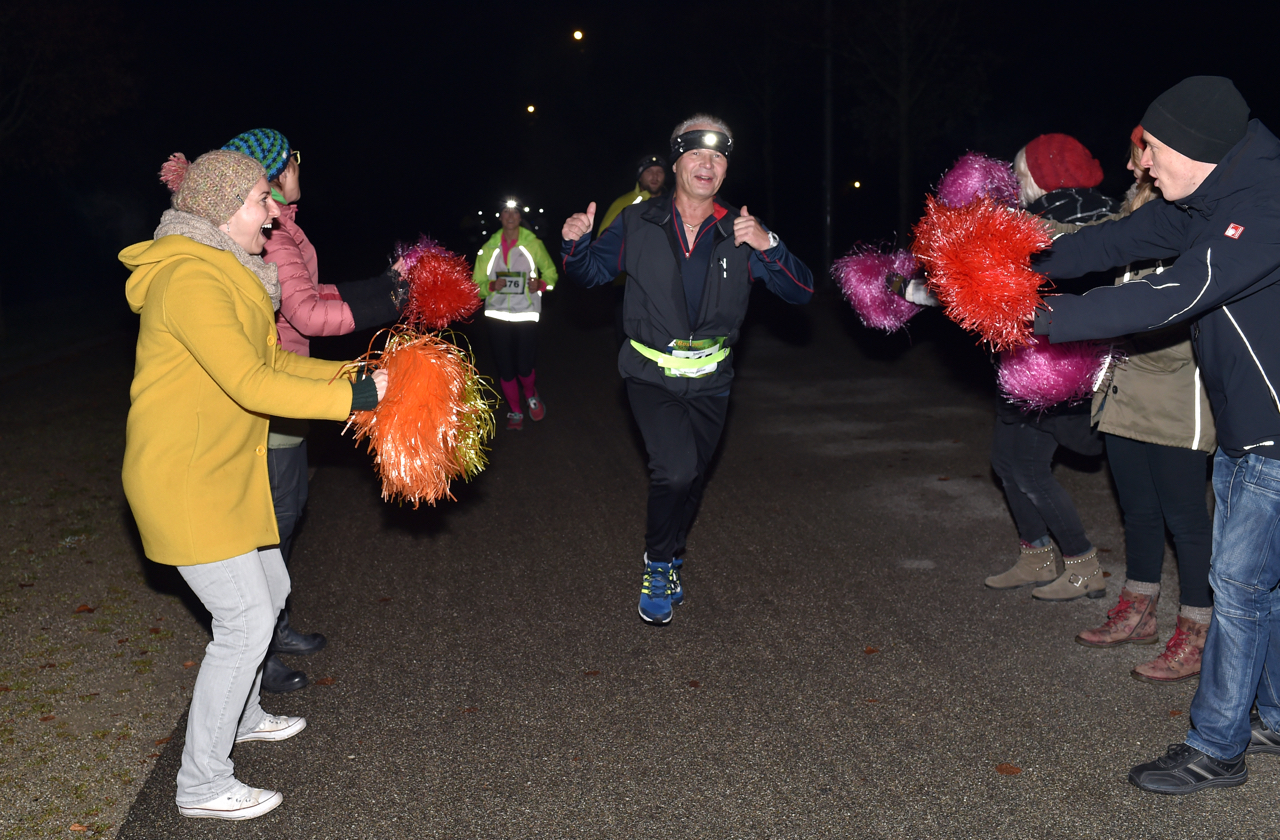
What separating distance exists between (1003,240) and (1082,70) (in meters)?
27.2

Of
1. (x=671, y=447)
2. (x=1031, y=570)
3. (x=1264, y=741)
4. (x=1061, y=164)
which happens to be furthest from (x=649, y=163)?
(x=1264, y=741)

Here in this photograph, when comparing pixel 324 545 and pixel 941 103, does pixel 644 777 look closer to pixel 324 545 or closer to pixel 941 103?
pixel 324 545

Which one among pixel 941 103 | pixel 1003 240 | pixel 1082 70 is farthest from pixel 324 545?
pixel 1082 70

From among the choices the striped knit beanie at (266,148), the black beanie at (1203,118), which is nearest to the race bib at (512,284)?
the striped knit beanie at (266,148)

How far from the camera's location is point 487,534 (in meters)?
6.77

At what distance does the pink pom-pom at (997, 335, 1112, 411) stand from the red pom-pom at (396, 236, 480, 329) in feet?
8.33

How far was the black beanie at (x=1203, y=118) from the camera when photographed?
3.17 meters

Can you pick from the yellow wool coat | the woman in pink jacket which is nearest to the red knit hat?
the woman in pink jacket

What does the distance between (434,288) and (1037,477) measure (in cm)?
311

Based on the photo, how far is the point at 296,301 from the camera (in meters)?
4.25

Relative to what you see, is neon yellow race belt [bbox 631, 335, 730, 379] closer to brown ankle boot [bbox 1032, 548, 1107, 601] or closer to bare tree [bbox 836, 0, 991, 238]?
brown ankle boot [bbox 1032, 548, 1107, 601]

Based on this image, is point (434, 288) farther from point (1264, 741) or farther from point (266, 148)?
point (1264, 741)

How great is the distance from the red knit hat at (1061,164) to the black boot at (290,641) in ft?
13.0

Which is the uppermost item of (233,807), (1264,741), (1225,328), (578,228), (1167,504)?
(1225,328)
